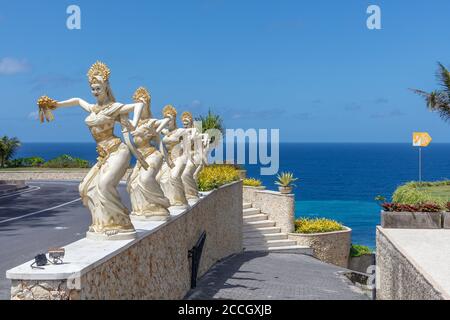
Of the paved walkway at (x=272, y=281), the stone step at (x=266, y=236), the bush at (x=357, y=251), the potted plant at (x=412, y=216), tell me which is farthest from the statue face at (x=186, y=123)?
the bush at (x=357, y=251)

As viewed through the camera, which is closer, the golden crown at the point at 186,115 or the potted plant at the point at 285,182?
the golden crown at the point at 186,115

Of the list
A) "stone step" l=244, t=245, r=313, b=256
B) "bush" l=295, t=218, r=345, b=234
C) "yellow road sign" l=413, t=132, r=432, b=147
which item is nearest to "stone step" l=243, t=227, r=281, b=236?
"bush" l=295, t=218, r=345, b=234

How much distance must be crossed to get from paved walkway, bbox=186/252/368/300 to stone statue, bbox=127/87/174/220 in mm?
2470

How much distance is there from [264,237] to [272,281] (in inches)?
354

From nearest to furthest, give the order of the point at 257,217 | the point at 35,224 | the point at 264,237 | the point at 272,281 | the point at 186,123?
1. the point at 186,123
2. the point at 272,281
3. the point at 35,224
4. the point at 264,237
5. the point at 257,217

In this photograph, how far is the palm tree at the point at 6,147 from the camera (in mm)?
43656

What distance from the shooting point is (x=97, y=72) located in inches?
295

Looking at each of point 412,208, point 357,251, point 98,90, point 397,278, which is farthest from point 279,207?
point 98,90

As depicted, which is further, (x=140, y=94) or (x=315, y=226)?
(x=315, y=226)

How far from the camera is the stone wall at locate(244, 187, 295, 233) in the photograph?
79.7 ft

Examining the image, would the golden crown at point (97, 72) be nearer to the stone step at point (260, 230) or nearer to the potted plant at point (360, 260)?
the stone step at point (260, 230)

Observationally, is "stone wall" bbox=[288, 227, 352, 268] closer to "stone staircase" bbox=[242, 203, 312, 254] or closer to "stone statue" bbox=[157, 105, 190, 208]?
"stone staircase" bbox=[242, 203, 312, 254]

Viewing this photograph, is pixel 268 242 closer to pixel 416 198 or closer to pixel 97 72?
pixel 416 198

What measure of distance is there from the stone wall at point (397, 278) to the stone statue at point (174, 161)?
15.7 feet
